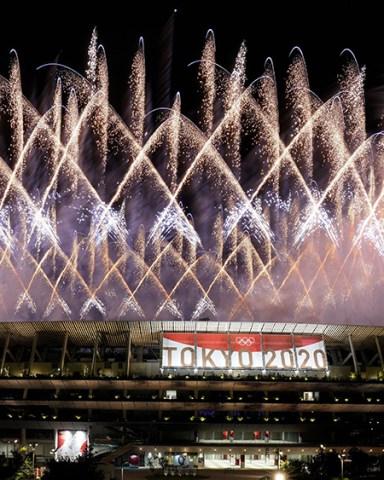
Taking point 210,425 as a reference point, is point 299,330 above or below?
above

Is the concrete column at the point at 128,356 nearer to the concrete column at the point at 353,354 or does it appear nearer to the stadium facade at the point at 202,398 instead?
the stadium facade at the point at 202,398

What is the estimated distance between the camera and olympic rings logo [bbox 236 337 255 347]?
73.5 metres

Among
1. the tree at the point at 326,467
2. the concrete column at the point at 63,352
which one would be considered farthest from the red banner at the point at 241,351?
the tree at the point at 326,467

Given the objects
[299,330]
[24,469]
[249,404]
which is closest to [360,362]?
[299,330]

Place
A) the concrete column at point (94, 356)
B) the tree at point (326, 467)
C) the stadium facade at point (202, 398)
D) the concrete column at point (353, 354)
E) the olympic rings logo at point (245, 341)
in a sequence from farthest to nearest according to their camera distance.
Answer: the concrete column at point (353, 354)
the olympic rings logo at point (245, 341)
the concrete column at point (94, 356)
the stadium facade at point (202, 398)
the tree at point (326, 467)

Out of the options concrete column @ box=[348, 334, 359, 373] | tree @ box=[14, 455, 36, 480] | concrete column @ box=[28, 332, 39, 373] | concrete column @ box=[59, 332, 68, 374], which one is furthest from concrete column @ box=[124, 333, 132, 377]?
concrete column @ box=[348, 334, 359, 373]

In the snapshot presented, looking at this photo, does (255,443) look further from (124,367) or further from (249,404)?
(124,367)

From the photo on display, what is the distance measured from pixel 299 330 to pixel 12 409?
35854 mm

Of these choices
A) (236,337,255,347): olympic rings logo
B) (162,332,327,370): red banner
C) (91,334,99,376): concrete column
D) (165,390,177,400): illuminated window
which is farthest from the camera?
(165,390,177,400): illuminated window

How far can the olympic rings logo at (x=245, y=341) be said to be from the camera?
73.5 meters

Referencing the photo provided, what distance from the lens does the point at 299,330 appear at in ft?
249

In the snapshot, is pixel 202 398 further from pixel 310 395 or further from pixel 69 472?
pixel 69 472

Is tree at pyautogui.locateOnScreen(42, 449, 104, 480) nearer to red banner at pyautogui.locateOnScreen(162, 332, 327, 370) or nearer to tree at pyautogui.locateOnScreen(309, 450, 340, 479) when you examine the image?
tree at pyautogui.locateOnScreen(309, 450, 340, 479)

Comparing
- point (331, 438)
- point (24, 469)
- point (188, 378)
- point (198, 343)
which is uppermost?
point (198, 343)
